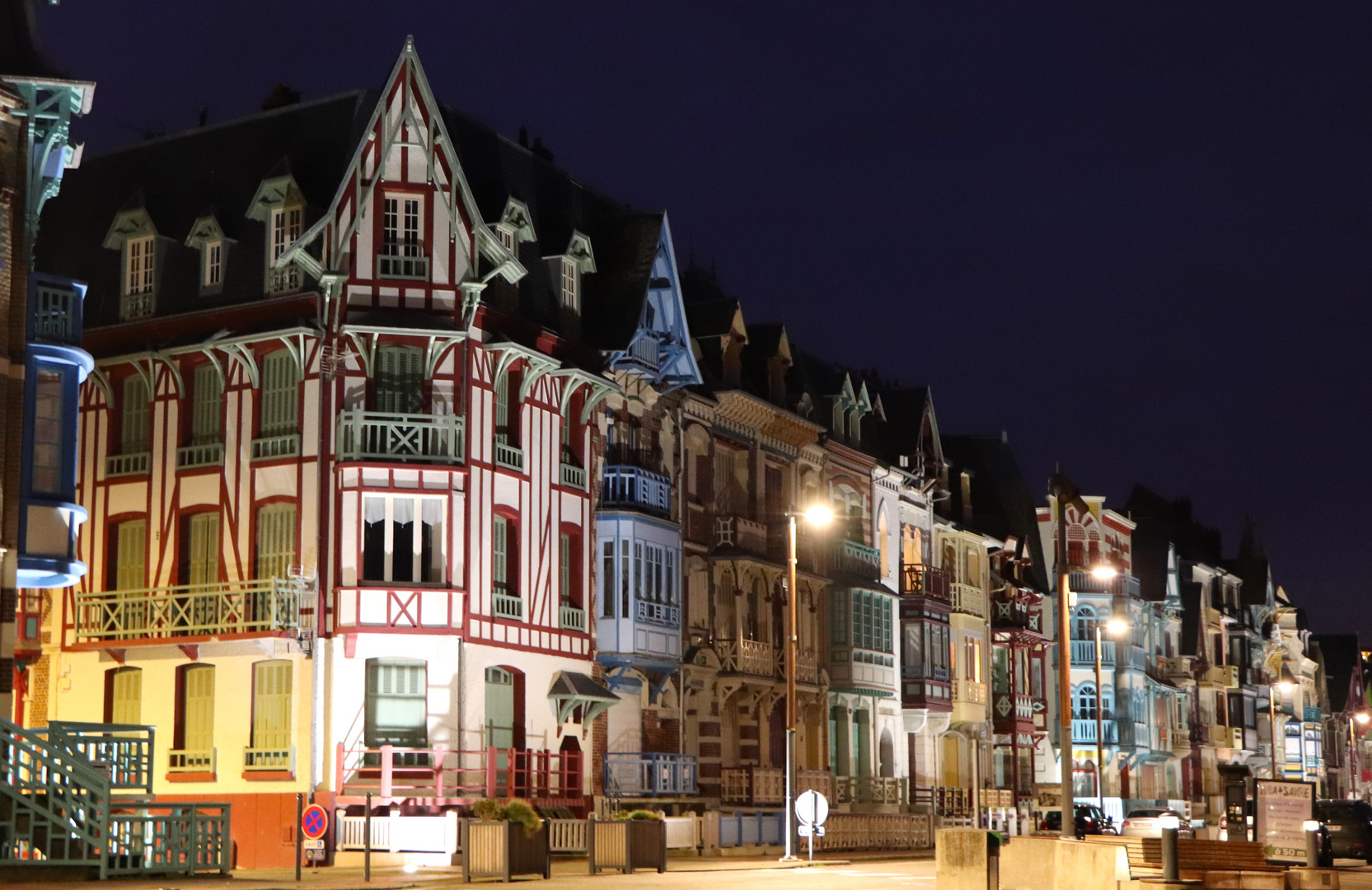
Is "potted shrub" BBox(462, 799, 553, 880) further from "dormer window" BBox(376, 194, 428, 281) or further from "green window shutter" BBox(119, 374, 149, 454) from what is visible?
"green window shutter" BBox(119, 374, 149, 454)

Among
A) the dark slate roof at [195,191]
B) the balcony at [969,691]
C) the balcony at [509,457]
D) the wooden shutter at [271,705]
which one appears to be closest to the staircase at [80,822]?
the wooden shutter at [271,705]

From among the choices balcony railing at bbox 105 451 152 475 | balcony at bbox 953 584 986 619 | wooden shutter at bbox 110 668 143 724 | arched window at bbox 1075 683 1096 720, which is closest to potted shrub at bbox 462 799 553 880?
wooden shutter at bbox 110 668 143 724

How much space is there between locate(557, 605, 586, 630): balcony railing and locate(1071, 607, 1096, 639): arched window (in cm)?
4261

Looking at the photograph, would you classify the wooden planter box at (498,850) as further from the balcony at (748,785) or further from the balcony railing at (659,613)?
the balcony at (748,785)

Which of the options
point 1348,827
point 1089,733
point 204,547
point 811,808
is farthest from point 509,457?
point 1089,733

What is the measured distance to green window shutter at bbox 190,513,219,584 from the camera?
41594mm

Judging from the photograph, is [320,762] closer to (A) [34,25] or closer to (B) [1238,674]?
(A) [34,25]

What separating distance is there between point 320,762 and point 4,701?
8.79 m

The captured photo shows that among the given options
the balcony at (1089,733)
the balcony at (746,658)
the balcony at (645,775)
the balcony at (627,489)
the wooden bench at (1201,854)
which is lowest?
the wooden bench at (1201,854)

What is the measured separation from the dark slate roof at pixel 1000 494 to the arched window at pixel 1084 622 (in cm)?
435

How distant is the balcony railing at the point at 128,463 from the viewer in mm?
42875

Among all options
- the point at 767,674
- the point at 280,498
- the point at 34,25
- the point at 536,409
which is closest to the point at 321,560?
the point at 280,498

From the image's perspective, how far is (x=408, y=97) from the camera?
41.2m

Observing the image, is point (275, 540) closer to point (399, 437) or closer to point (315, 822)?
point (399, 437)
